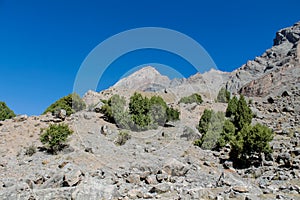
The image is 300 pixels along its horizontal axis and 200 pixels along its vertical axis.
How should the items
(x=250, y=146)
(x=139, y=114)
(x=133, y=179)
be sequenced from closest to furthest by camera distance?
(x=133, y=179)
(x=250, y=146)
(x=139, y=114)

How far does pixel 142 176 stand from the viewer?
16.4 meters

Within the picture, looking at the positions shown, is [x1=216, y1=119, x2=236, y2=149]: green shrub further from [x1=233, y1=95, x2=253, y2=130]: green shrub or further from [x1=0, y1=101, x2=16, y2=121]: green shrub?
[x1=0, y1=101, x2=16, y2=121]: green shrub

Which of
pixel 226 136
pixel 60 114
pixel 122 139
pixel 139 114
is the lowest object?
pixel 226 136

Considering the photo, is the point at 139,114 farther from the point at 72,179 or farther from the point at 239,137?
the point at 72,179

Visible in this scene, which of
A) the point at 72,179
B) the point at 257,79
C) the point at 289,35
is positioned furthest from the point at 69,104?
the point at 289,35

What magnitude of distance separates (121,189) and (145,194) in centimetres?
159

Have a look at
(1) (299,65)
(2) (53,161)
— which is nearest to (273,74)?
(1) (299,65)

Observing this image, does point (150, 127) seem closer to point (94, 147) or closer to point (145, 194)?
point (94, 147)

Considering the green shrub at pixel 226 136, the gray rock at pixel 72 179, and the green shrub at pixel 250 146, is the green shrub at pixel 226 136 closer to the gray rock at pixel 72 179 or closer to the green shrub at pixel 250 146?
the green shrub at pixel 250 146

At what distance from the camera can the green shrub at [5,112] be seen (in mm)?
46719

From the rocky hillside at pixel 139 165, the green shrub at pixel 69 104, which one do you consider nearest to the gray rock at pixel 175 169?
the rocky hillside at pixel 139 165

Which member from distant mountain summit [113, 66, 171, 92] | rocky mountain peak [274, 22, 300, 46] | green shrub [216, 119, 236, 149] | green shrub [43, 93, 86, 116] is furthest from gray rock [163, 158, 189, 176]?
rocky mountain peak [274, 22, 300, 46]

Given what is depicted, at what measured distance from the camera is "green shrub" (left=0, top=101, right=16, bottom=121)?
46.7 meters

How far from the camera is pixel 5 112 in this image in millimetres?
47531
